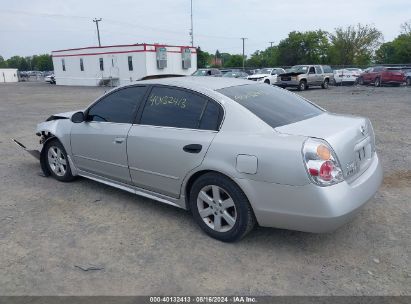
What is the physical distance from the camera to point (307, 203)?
3.15 meters

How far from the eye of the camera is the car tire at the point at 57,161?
5.44 meters

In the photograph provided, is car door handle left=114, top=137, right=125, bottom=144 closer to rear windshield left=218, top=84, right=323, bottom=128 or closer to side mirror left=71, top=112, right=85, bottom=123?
side mirror left=71, top=112, right=85, bottom=123

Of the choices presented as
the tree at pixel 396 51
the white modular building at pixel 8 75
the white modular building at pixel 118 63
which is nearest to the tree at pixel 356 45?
the tree at pixel 396 51

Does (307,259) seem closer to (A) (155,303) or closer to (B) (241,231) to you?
(B) (241,231)

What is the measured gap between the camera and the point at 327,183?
313 centimetres

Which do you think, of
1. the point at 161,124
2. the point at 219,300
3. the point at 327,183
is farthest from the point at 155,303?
the point at 161,124

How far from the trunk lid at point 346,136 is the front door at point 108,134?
1.87 m

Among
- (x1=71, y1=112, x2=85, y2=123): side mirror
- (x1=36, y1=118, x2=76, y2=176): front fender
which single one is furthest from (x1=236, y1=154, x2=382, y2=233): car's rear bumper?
(x1=36, y1=118, x2=76, y2=176): front fender

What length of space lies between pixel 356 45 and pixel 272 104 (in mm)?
65441

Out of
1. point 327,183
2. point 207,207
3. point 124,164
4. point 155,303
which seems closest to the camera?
point 155,303

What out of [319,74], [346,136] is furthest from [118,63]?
[346,136]

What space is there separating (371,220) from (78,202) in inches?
136

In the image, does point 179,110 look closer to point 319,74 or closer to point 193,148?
point 193,148

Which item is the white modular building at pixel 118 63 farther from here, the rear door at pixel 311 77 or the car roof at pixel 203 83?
the car roof at pixel 203 83
